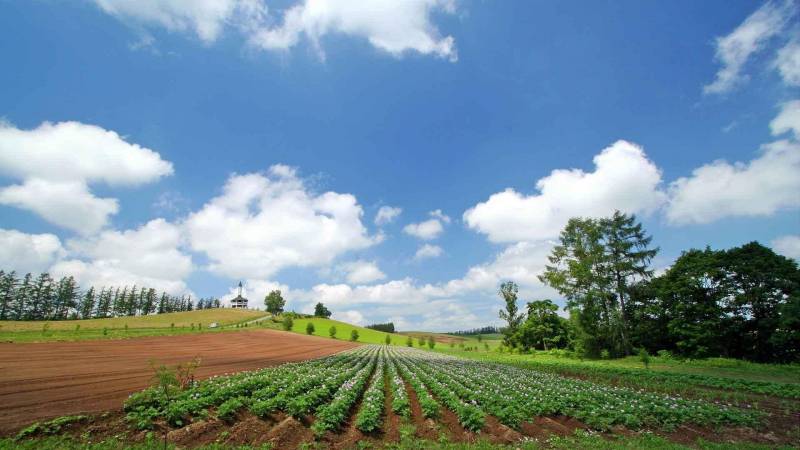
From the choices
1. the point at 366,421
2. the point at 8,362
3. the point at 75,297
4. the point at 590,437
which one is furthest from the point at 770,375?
the point at 75,297

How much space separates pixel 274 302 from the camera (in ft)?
435

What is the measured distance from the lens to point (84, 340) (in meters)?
41.8

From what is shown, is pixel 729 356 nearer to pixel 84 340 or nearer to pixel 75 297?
pixel 84 340

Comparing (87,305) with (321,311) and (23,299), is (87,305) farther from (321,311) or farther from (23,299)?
(321,311)

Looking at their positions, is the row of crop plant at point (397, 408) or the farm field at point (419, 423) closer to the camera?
the farm field at point (419, 423)

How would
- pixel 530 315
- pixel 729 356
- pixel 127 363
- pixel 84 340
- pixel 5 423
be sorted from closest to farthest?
pixel 5 423
pixel 127 363
pixel 729 356
pixel 84 340
pixel 530 315

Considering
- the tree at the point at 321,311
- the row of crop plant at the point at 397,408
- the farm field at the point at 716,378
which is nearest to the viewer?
the row of crop plant at the point at 397,408

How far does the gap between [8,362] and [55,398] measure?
1469cm

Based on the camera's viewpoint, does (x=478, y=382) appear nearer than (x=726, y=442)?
No

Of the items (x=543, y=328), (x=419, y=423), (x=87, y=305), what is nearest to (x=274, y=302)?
(x=87, y=305)

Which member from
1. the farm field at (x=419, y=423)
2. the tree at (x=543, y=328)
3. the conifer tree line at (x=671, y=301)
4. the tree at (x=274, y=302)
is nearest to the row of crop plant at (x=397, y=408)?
the farm field at (x=419, y=423)

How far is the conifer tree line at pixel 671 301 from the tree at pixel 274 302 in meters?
99.5

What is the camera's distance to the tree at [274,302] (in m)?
132

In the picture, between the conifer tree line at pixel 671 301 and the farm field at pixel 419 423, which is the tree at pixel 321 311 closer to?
the conifer tree line at pixel 671 301
